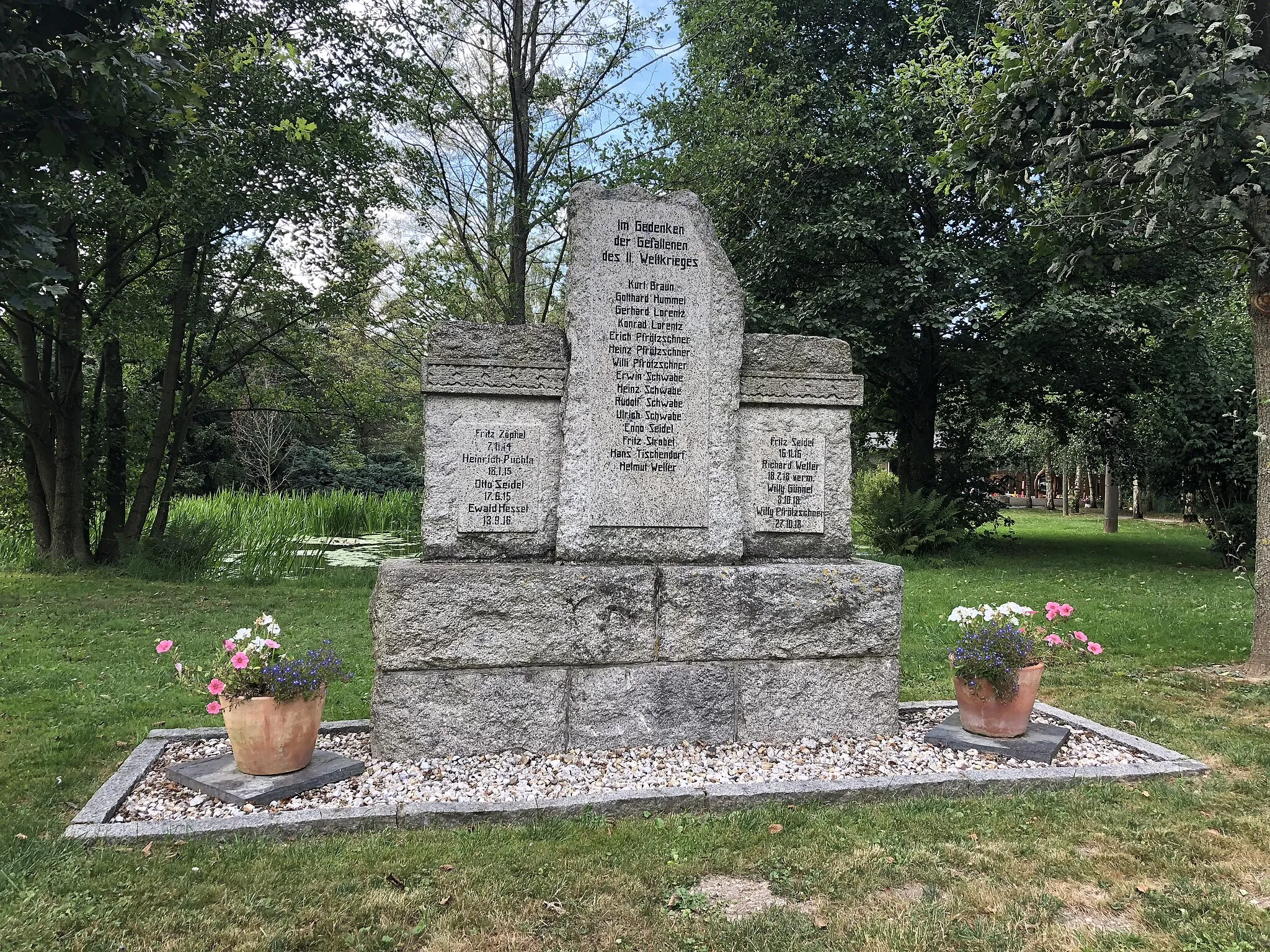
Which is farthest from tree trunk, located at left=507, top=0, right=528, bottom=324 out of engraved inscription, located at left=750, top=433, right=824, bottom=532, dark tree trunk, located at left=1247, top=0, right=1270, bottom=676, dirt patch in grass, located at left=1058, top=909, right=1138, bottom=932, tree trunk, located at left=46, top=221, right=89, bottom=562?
dirt patch in grass, located at left=1058, top=909, right=1138, bottom=932

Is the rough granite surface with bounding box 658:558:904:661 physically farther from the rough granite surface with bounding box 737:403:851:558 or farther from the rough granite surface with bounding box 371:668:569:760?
the rough granite surface with bounding box 371:668:569:760

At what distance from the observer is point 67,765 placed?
4.49 meters

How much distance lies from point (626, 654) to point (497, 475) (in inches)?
48.2

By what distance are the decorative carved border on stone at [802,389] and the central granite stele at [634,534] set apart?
0.01 meters

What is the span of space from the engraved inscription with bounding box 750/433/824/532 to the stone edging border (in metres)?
1.51

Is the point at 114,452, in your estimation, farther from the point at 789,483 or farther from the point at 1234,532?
the point at 1234,532

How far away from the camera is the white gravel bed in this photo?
3843 millimetres

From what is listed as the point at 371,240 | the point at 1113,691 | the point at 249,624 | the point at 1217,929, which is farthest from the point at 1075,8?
the point at 371,240

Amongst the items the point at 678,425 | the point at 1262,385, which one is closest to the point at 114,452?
the point at 678,425

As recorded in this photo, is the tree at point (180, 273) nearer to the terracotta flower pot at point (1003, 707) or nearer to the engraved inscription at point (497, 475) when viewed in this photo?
the engraved inscription at point (497, 475)

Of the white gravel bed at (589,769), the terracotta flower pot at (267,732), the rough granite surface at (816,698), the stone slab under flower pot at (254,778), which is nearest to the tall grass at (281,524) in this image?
the white gravel bed at (589,769)

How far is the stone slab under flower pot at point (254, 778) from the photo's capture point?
380 centimetres

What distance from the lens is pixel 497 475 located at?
4.64 meters

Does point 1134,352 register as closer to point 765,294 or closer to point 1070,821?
point 765,294
